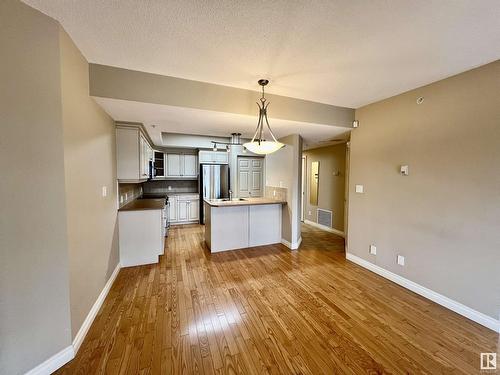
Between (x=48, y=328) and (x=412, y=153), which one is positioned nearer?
(x=48, y=328)

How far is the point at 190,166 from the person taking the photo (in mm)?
6051

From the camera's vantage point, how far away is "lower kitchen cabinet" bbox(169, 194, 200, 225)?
5.73m

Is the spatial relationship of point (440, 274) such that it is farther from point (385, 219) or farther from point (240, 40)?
point (240, 40)

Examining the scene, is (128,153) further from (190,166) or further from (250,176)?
(250,176)

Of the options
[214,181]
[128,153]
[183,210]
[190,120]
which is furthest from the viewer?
[183,210]

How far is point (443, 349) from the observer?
172cm

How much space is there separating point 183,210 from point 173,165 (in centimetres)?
134

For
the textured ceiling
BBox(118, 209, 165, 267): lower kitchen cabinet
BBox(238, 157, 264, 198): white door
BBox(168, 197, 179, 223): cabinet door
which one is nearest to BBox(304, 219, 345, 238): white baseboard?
BBox(238, 157, 264, 198): white door

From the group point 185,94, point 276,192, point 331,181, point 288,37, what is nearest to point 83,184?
point 185,94

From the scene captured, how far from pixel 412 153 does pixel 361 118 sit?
1024 mm

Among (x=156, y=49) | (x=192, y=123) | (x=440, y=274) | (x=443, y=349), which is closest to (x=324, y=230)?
(x=440, y=274)

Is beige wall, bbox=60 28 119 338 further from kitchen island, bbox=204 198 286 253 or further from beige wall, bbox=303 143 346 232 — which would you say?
beige wall, bbox=303 143 346 232

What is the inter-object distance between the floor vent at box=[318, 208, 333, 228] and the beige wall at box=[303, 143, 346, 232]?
0.10m

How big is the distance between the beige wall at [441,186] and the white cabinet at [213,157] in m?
3.72
